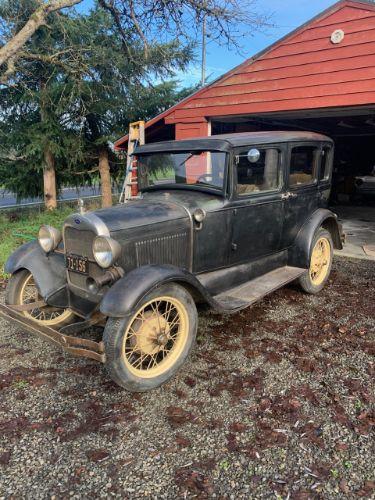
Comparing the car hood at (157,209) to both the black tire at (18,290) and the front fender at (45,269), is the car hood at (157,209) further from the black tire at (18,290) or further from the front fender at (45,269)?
the black tire at (18,290)

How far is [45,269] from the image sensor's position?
3203 millimetres

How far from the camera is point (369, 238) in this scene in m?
7.48

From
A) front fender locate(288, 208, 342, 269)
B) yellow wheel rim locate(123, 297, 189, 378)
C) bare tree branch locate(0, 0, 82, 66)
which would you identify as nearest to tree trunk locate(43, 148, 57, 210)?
bare tree branch locate(0, 0, 82, 66)

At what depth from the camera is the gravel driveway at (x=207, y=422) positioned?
188 cm

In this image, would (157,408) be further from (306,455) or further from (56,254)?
(56,254)

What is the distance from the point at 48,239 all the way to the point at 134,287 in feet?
4.04

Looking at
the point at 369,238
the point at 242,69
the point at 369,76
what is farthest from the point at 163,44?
the point at 369,238

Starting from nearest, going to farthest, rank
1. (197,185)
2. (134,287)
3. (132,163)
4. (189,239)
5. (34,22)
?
(134,287), (189,239), (197,185), (34,22), (132,163)

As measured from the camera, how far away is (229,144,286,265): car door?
3.39 meters

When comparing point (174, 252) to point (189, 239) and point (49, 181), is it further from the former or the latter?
point (49, 181)

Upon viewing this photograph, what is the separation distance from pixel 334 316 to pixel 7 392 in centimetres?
321

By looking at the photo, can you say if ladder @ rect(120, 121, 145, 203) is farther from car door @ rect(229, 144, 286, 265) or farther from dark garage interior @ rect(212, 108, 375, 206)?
car door @ rect(229, 144, 286, 265)

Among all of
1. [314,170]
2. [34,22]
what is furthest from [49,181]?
[314,170]

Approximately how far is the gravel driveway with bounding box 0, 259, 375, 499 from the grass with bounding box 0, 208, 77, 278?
10.8 ft
